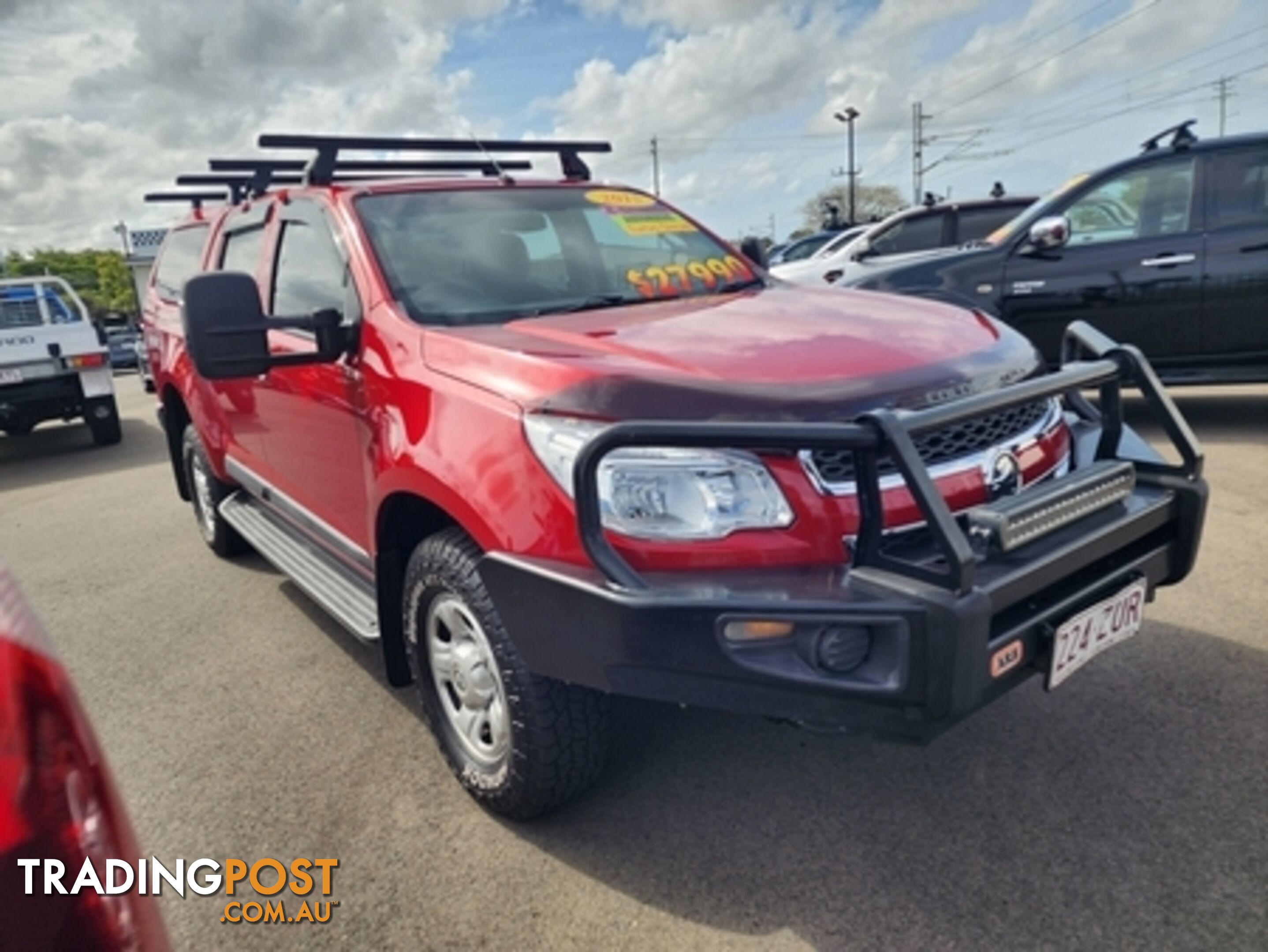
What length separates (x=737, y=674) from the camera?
183 centimetres

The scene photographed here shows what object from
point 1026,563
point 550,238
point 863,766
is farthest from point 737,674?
point 550,238

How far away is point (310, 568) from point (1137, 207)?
5360 millimetres

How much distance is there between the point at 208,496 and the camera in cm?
498

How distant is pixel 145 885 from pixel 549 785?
1.31 meters

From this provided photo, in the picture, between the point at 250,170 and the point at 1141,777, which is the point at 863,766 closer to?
the point at 1141,777

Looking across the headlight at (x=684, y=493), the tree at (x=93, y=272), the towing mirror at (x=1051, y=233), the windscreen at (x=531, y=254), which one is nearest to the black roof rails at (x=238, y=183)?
the windscreen at (x=531, y=254)

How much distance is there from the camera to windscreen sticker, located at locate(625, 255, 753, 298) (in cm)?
319

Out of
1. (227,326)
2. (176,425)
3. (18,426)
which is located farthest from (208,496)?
(18,426)

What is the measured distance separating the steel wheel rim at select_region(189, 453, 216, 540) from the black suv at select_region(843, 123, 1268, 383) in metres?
4.59

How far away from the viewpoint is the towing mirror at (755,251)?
423 centimetres

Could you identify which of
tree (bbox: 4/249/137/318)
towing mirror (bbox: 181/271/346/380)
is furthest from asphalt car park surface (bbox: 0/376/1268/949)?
tree (bbox: 4/249/137/318)

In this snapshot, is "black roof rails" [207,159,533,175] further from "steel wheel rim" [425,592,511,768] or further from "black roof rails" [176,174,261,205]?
"steel wheel rim" [425,592,511,768]

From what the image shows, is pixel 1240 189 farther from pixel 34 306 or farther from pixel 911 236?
pixel 34 306

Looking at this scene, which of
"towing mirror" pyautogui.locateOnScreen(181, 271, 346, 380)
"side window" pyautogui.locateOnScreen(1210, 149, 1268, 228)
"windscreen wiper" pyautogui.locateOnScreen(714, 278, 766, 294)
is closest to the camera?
"towing mirror" pyautogui.locateOnScreen(181, 271, 346, 380)
